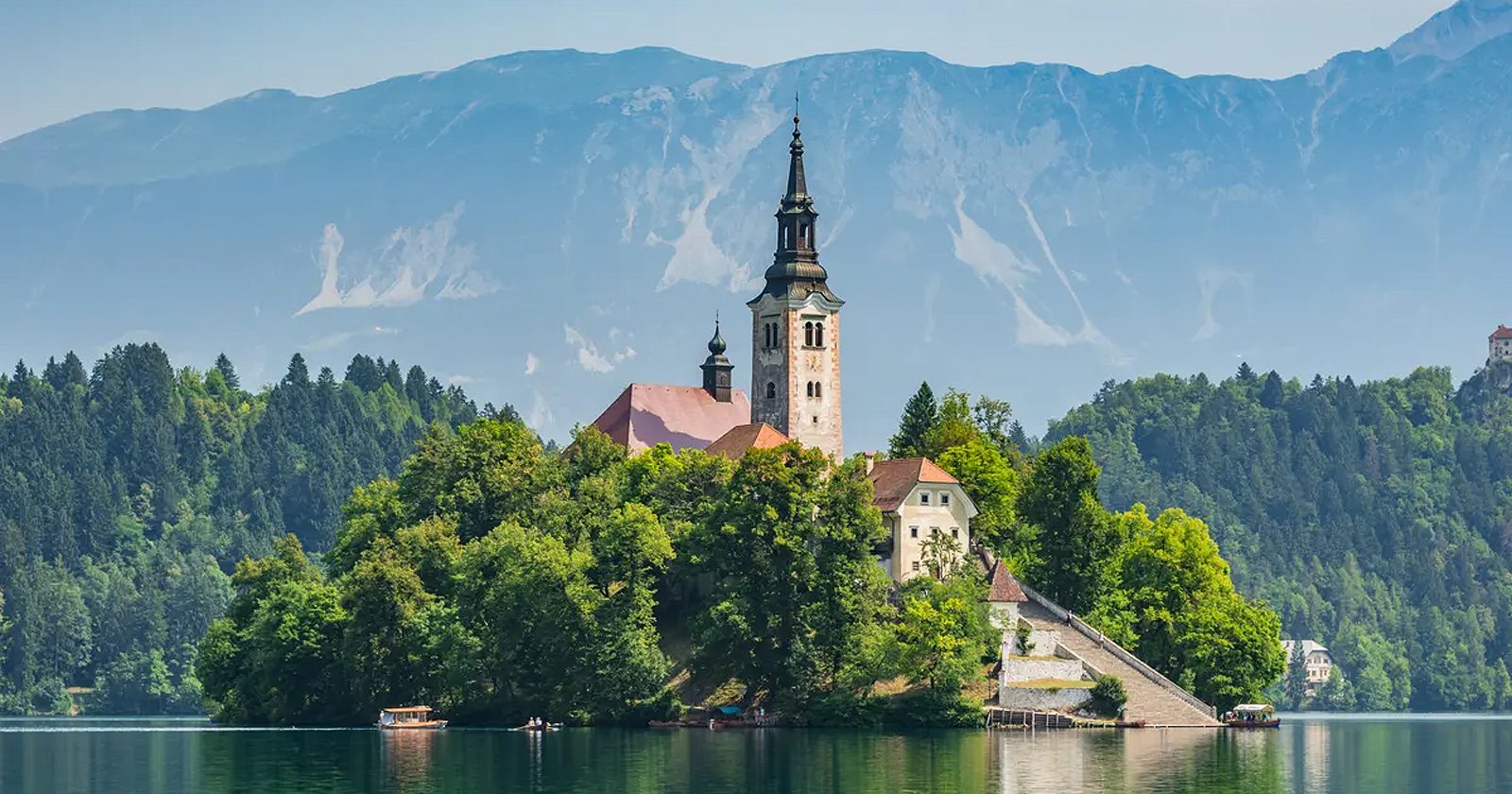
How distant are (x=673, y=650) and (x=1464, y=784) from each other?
1772 inches

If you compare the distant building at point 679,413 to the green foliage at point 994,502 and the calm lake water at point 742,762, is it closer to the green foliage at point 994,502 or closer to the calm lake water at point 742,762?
the green foliage at point 994,502

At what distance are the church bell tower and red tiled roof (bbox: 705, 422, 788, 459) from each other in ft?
16.6

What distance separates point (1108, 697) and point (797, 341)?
32.1 metres

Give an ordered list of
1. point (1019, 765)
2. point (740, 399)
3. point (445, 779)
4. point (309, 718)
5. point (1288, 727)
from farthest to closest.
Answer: point (740, 399) → point (1288, 727) → point (309, 718) → point (1019, 765) → point (445, 779)

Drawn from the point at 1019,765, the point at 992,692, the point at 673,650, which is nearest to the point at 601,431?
the point at 673,650

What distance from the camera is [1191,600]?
12975 centimetres

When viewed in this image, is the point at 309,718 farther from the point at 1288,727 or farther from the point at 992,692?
the point at 1288,727

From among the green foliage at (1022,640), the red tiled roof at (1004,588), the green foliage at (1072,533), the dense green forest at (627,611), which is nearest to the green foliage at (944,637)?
the dense green forest at (627,611)

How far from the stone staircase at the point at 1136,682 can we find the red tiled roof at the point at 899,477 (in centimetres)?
809

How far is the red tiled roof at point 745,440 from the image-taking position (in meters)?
134

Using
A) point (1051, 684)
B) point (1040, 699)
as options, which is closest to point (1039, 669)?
point (1051, 684)

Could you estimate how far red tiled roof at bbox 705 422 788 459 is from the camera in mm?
134000

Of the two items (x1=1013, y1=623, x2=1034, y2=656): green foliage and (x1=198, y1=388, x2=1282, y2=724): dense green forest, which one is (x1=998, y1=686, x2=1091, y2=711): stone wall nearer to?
(x1=198, y1=388, x2=1282, y2=724): dense green forest

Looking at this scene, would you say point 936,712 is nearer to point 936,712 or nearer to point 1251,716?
point 936,712
